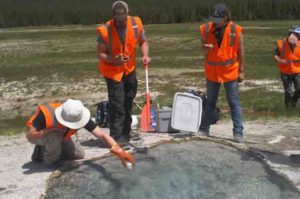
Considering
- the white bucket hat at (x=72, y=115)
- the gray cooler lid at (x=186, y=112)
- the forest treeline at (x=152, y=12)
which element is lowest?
the forest treeline at (x=152, y=12)

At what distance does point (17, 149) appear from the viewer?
828cm

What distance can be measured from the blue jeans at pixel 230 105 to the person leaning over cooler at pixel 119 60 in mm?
1061

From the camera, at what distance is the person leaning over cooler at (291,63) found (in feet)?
36.2

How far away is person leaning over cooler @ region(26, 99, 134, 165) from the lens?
6359 millimetres

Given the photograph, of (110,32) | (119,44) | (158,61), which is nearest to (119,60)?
(119,44)

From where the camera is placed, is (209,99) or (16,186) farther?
(209,99)

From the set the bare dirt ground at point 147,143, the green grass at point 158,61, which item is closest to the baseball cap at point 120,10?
the bare dirt ground at point 147,143

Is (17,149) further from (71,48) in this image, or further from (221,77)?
(71,48)

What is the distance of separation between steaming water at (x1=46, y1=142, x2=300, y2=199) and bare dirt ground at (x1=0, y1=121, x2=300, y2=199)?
0.23 metres

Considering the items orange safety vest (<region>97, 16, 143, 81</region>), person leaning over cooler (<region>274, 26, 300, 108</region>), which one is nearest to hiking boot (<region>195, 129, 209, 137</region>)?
orange safety vest (<region>97, 16, 143, 81</region>)

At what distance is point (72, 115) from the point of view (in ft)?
20.8

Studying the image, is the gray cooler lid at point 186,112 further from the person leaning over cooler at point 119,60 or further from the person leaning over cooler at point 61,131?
the person leaning over cooler at point 61,131

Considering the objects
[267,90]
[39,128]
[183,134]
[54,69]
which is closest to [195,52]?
[54,69]

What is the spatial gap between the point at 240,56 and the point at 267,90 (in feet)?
23.5
